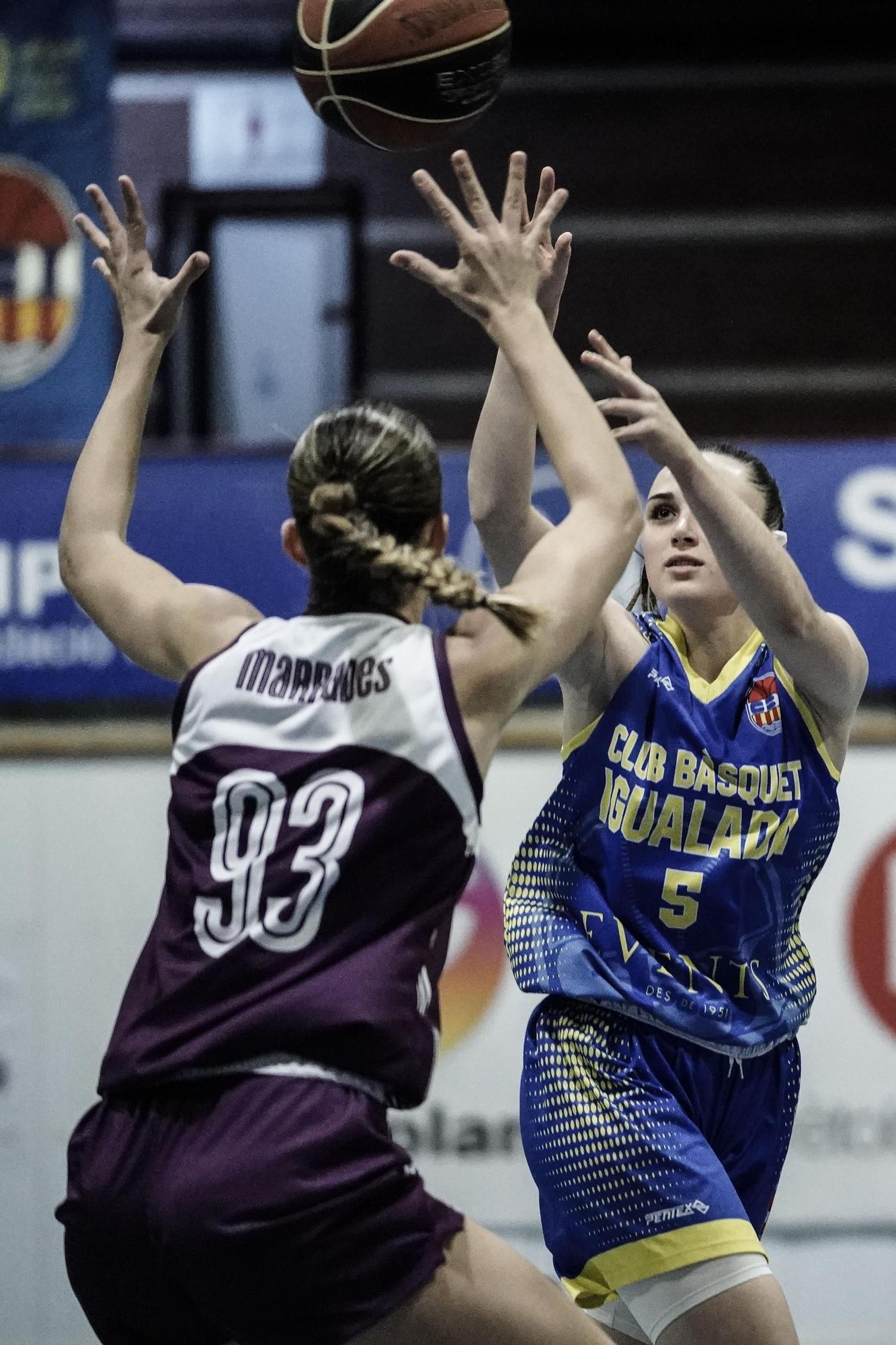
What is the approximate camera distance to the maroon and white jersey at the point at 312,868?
1.84 meters

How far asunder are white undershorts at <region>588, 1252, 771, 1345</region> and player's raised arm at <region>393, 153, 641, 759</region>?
0.99 meters

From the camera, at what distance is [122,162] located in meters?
7.35

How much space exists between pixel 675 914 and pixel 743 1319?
0.58 metres

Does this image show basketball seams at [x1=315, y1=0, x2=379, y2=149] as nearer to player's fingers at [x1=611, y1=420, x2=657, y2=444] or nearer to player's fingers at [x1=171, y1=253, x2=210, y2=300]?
player's fingers at [x1=171, y1=253, x2=210, y2=300]

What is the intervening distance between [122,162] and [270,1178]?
6.31 metres

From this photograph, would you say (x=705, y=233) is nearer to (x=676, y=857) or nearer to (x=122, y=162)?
(x=122, y=162)

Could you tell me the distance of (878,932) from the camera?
491 centimetres

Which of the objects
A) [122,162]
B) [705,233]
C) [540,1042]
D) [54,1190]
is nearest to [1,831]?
[54,1190]

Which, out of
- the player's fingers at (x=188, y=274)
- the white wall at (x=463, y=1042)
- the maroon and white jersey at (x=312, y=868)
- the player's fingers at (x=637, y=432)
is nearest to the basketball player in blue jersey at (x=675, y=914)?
the player's fingers at (x=637, y=432)

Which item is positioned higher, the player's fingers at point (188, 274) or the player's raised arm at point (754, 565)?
the player's fingers at point (188, 274)

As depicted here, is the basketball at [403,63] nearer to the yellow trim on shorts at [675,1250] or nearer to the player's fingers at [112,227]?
the player's fingers at [112,227]

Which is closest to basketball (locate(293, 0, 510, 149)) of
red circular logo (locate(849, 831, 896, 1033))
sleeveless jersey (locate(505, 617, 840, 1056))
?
sleeveless jersey (locate(505, 617, 840, 1056))

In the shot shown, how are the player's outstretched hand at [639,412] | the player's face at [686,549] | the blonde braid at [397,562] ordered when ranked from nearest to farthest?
the blonde braid at [397,562] < the player's outstretched hand at [639,412] < the player's face at [686,549]

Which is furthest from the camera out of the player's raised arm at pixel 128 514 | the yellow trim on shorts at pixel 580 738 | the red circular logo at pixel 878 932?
the red circular logo at pixel 878 932
